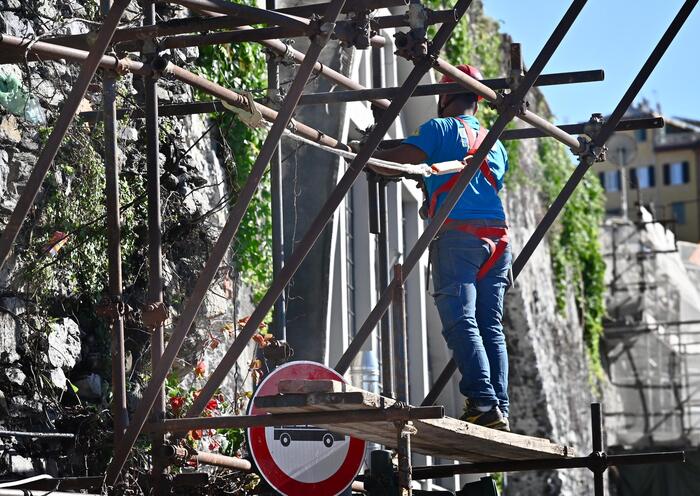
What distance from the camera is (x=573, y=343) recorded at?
58.6ft

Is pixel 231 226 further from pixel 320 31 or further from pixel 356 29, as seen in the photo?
pixel 356 29

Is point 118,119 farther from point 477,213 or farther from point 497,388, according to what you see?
→ point 497,388

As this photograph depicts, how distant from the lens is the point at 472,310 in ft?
20.8

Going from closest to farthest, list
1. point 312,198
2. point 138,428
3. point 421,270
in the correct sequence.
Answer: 1. point 138,428
2. point 312,198
3. point 421,270

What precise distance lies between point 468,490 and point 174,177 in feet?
7.17

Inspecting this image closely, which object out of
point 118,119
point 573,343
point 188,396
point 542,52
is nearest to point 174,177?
point 118,119

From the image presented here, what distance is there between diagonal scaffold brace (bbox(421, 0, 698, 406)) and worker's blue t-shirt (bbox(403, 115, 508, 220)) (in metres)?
0.48

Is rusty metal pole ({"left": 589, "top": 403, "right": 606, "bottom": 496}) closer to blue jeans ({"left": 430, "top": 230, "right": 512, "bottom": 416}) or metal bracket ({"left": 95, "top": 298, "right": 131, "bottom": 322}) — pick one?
blue jeans ({"left": 430, "top": 230, "right": 512, "bottom": 416})

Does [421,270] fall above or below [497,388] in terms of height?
above

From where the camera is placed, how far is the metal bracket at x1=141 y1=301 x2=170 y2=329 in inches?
217

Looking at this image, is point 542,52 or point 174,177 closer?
point 542,52

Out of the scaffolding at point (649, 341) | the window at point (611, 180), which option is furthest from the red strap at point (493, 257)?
the window at point (611, 180)

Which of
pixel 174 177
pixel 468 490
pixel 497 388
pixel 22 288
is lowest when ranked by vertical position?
pixel 468 490

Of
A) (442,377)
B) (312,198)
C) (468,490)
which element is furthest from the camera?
(312,198)
